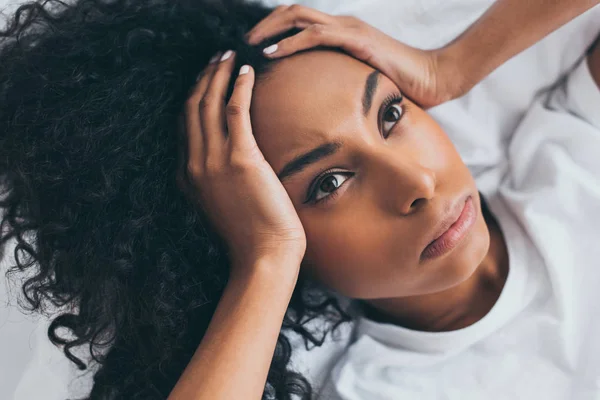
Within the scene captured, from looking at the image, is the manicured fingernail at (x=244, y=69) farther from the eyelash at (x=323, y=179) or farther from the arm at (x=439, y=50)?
Result: the eyelash at (x=323, y=179)

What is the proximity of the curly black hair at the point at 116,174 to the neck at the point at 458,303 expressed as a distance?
0.27 meters

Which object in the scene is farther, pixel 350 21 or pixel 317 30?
pixel 350 21

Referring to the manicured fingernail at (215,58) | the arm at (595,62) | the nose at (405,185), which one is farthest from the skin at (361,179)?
the arm at (595,62)

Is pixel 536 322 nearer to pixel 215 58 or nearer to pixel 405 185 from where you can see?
pixel 405 185

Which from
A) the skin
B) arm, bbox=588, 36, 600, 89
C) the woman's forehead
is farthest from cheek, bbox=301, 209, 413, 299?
arm, bbox=588, 36, 600, 89

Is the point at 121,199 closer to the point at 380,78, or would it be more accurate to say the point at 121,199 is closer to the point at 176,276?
the point at 176,276

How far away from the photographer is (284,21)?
1.00 metres

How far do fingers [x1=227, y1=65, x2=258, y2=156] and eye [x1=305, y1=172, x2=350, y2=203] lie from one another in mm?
105

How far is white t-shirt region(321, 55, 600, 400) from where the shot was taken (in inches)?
41.3

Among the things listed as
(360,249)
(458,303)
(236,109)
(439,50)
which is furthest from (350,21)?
(458,303)

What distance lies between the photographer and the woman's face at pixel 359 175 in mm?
853

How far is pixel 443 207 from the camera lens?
0.88m

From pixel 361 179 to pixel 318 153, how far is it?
74mm

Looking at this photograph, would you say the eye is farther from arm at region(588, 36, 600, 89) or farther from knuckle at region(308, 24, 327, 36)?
arm at region(588, 36, 600, 89)
